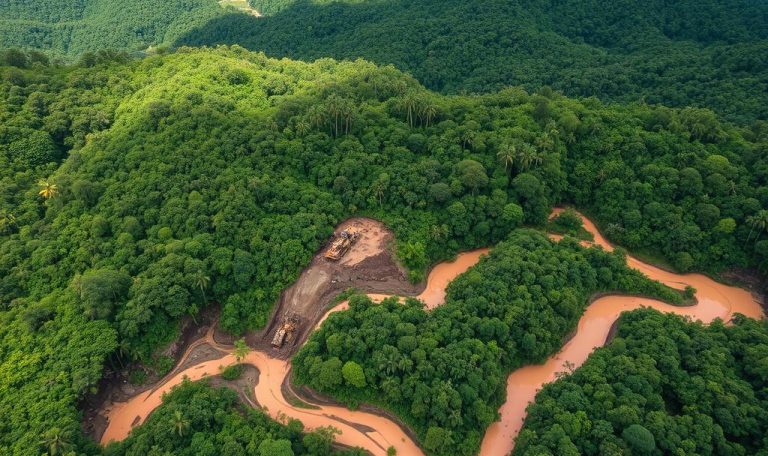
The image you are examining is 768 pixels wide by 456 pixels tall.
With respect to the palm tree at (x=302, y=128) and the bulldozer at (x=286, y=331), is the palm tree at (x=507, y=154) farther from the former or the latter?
the bulldozer at (x=286, y=331)

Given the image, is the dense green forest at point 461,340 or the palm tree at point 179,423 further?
the dense green forest at point 461,340

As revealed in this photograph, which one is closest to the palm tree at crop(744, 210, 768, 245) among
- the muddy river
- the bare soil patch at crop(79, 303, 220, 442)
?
the muddy river

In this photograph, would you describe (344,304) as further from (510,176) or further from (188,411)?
(510,176)

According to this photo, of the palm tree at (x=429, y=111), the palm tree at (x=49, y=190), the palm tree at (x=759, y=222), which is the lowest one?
the palm tree at (x=49, y=190)

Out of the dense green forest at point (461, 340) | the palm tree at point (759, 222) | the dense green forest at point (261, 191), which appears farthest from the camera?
the palm tree at point (759, 222)

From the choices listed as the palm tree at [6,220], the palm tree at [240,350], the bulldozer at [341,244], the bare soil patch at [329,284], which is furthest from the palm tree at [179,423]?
the palm tree at [6,220]

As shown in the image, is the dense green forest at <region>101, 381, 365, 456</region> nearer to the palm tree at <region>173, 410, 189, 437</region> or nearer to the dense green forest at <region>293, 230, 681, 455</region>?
the palm tree at <region>173, 410, 189, 437</region>
